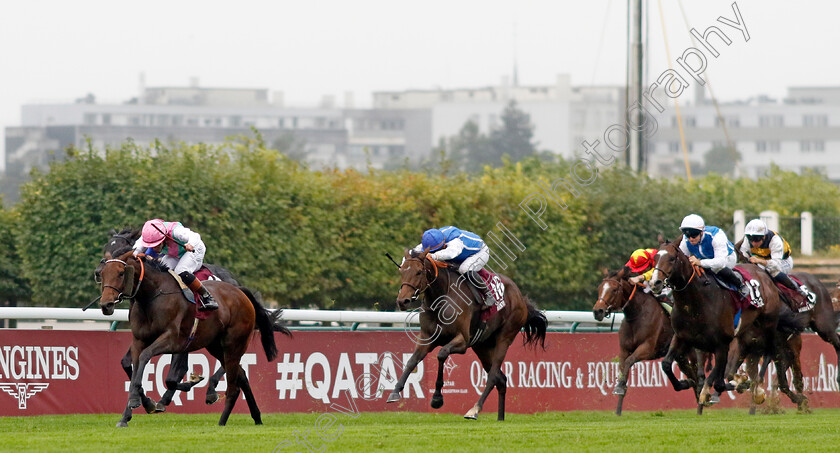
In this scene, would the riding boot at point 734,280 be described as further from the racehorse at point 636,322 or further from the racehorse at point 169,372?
the racehorse at point 169,372

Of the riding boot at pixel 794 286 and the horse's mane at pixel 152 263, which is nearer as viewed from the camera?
the horse's mane at pixel 152 263

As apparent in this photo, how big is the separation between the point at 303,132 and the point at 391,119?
1306 centimetres

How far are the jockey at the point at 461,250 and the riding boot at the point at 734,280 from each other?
7.15 feet

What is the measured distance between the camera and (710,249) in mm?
11617

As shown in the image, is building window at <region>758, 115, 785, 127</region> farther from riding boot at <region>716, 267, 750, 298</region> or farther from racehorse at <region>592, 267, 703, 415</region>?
riding boot at <region>716, 267, 750, 298</region>

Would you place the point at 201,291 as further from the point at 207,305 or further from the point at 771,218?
the point at 771,218

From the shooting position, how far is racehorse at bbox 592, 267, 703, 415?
12.6 meters

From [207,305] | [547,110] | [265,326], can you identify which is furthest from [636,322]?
[547,110]

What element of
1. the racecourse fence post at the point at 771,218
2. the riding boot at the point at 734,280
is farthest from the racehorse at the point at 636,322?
the racecourse fence post at the point at 771,218

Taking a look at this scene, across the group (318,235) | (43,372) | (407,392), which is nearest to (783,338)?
(407,392)

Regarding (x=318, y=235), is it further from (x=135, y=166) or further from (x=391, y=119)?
(x=391, y=119)

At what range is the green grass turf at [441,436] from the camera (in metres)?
7.96

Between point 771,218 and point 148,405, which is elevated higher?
point 771,218

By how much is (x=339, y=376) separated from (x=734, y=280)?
13.4ft
